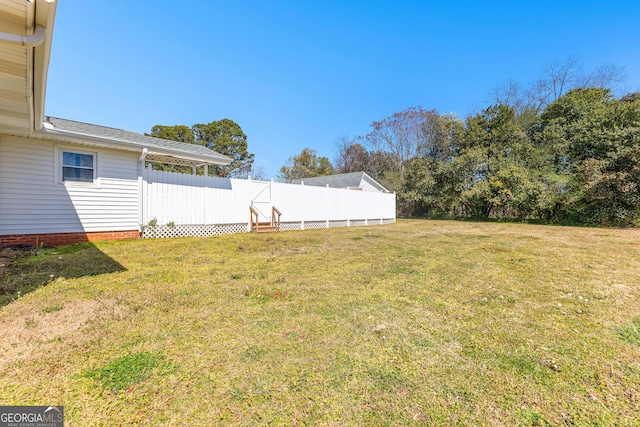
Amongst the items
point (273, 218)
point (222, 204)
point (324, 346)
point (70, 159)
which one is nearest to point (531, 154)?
point (273, 218)

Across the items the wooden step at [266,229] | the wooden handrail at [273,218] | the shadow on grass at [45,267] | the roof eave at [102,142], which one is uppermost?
the roof eave at [102,142]

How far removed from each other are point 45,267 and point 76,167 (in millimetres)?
3656

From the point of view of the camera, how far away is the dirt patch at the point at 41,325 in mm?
2068

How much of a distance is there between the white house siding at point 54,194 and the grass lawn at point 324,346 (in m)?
2.75

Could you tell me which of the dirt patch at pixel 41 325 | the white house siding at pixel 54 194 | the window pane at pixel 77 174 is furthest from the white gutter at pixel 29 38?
the window pane at pixel 77 174

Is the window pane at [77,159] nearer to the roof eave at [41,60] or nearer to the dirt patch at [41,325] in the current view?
the roof eave at [41,60]

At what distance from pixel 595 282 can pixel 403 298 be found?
3.06 metres

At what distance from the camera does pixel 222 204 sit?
941 cm

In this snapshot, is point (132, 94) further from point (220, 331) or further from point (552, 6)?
point (552, 6)

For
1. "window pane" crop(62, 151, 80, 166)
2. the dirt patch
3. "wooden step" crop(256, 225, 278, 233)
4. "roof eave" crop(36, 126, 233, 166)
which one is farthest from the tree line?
"window pane" crop(62, 151, 80, 166)

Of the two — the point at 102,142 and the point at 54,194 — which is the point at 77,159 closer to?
the point at 102,142

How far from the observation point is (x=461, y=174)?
1956 cm

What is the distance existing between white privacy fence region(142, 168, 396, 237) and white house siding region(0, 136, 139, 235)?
0.51 metres

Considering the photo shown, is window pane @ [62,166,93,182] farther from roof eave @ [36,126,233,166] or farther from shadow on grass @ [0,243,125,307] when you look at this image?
shadow on grass @ [0,243,125,307]
